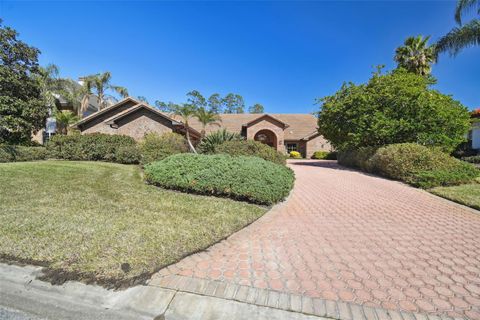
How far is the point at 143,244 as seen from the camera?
12.9 feet

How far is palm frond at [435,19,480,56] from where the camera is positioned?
491 inches

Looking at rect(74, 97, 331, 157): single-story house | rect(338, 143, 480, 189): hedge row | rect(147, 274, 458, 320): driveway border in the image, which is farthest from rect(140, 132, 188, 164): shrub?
rect(338, 143, 480, 189): hedge row

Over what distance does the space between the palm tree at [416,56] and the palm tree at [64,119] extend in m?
31.7

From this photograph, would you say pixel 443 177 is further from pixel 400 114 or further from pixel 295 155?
pixel 295 155

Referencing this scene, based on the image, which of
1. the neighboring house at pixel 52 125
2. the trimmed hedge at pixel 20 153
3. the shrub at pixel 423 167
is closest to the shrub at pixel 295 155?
the shrub at pixel 423 167


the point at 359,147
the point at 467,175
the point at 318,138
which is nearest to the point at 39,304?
the point at 467,175

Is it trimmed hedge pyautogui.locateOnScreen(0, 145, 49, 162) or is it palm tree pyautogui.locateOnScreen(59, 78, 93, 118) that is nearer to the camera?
trimmed hedge pyautogui.locateOnScreen(0, 145, 49, 162)

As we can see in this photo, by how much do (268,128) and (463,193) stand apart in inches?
867

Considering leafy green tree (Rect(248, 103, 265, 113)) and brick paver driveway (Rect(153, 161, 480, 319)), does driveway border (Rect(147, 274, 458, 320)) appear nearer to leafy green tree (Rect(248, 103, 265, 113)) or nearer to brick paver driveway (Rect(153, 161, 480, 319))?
brick paver driveway (Rect(153, 161, 480, 319))

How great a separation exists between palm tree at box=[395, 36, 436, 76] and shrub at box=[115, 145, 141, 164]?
2280 centimetres

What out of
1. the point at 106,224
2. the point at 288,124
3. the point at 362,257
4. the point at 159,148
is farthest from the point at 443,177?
the point at 288,124

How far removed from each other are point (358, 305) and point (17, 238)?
530 centimetres

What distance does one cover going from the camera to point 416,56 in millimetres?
20141

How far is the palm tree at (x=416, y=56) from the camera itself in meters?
19.9
